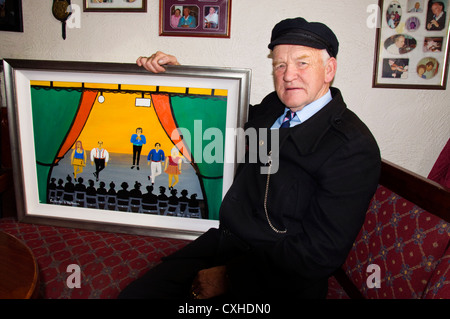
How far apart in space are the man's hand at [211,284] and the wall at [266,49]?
104 cm

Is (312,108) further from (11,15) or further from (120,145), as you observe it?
(11,15)

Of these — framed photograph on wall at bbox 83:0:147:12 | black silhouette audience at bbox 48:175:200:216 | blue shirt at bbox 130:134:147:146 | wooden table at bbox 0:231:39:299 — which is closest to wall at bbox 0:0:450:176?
framed photograph on wall at bbox 83:0:147:12

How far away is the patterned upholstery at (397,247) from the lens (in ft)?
3.06

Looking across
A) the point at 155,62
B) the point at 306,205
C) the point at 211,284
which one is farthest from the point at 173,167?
the point at 306,205

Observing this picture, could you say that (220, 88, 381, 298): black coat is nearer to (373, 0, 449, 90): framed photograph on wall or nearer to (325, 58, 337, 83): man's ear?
(325, 58, 337, 83): man's ear

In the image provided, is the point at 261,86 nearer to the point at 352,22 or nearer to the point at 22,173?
the point at 352,22

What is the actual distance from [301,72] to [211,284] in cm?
87

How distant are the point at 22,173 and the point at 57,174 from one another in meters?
0.18

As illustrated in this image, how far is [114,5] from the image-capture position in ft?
5.69

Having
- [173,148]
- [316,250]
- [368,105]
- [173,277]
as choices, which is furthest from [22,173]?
[368,105]

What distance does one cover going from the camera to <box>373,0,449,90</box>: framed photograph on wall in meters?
1.55

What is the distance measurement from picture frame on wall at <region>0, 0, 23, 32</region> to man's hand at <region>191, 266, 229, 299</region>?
6.10ft

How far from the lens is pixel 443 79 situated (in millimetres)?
1609

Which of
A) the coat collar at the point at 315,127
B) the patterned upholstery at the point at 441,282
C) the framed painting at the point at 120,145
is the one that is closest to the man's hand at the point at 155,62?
the framed painting at the point at 120,145
